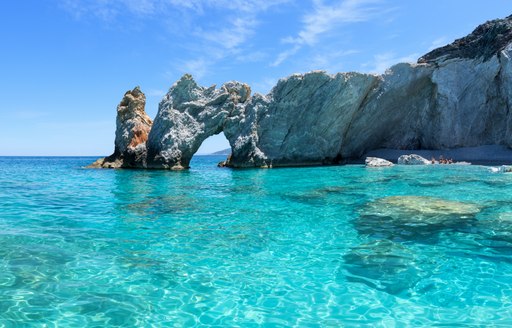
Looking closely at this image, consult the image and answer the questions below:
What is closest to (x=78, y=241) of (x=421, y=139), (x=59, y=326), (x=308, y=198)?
(x=59, y=326)

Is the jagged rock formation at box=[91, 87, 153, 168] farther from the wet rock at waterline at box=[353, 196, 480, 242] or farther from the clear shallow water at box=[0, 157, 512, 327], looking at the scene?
the wet rock at waterline at box=[353, 196, 480, 242]

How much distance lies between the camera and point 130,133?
38.9 m

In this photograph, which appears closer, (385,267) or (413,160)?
(385,267)

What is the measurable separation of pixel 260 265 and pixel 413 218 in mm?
5748

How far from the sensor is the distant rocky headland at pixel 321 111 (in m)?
38.1

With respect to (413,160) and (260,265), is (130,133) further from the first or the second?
(260,265)

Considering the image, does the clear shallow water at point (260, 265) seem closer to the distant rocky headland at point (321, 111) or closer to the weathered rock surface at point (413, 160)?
the weathered rock surface at point (413, 160)

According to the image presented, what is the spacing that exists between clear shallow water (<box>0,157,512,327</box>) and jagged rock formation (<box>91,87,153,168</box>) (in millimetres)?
25889

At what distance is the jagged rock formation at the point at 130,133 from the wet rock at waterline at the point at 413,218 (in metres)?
30.0

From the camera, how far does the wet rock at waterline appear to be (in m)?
9.20

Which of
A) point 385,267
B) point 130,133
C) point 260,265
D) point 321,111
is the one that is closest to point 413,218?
point 385,267

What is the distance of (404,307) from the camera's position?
522 cm

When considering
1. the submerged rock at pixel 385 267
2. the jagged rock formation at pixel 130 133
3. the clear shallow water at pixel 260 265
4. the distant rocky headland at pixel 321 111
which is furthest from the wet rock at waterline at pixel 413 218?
the jagged rock formation at pixel 130 133

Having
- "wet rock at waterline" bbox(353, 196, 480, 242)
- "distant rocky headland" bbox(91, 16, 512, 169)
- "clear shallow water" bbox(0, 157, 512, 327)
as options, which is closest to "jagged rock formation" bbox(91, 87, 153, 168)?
"distant rocky headland" bbox(91, 16, 512, 169)
